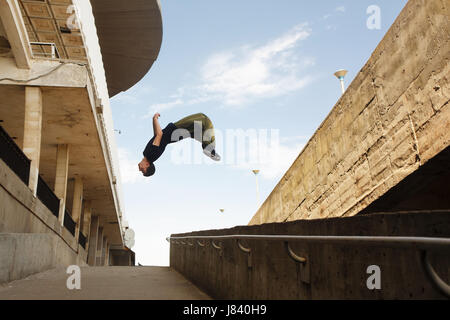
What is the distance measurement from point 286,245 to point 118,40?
36.9 metres

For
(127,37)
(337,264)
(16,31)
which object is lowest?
(337,264)

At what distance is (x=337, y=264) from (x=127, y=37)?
1468 inches

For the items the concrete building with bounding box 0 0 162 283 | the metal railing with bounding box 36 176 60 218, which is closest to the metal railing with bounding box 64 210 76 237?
the concrete building with bounding box 0 0 162 283

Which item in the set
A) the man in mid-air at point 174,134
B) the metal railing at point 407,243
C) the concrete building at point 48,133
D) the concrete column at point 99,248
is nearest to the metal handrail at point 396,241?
the metal railing at point 407,243

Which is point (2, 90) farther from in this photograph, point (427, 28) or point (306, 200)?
point (427, 28)

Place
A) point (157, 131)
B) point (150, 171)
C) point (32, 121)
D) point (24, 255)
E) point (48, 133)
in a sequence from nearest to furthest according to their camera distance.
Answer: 1. point (24, 255)
2. point (32, 121)
3. point (157, 131)
4. point (150, 171)
5. point (48, 133)

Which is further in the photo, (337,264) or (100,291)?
(100,291)

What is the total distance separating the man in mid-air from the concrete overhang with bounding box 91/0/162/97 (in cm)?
1867

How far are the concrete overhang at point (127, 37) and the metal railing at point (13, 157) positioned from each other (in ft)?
74.4

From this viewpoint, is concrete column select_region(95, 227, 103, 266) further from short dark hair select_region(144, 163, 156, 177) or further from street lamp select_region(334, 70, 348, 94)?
street lamp select_region(334, 70, 348, 94)

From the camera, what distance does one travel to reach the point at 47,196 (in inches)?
601

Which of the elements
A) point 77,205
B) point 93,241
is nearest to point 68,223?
point 77,205

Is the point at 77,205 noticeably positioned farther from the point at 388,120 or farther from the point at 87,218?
the point at 388,120

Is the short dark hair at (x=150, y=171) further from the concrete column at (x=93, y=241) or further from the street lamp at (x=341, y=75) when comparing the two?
the concrete column at (x=93, y=241)
